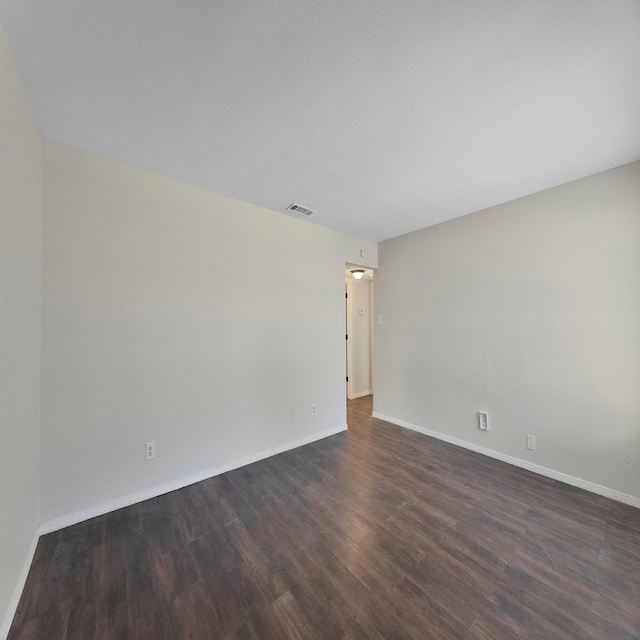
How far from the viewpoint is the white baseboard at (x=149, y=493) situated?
72.0 inches

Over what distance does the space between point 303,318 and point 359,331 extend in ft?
7.25

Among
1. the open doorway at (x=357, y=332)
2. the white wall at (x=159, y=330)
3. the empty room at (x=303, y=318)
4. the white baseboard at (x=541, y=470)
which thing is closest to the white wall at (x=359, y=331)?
the open doorway at (x=357, y=332)

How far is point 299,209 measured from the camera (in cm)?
291

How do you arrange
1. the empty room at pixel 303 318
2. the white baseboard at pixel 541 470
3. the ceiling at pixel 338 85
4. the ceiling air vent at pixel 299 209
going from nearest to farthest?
the ceiling at pixel 338 85 → the empty room at pixel 303 318 → the white baseboard at pixel 541 470 → the ceiling air vent at pixel 299 209

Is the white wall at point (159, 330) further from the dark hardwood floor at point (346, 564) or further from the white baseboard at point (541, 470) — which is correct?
the white baseboard at point (541, 470)

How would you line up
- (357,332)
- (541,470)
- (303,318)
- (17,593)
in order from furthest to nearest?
(357,332) < (303,318) < (541,470) < (17,593)

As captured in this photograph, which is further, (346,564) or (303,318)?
(303,318)

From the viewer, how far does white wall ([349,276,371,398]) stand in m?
5.12

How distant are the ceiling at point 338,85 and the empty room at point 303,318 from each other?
0.01 m

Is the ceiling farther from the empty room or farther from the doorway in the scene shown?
the doorway

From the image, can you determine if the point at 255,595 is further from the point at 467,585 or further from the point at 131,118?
the point at 131,118

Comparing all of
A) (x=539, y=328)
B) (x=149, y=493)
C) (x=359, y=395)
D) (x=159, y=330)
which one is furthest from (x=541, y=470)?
(x=159, y=330)

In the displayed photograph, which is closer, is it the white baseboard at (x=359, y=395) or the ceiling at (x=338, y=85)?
the ceiling at (x=338, y=85)

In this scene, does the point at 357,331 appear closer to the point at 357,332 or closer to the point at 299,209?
the point at 357,332
